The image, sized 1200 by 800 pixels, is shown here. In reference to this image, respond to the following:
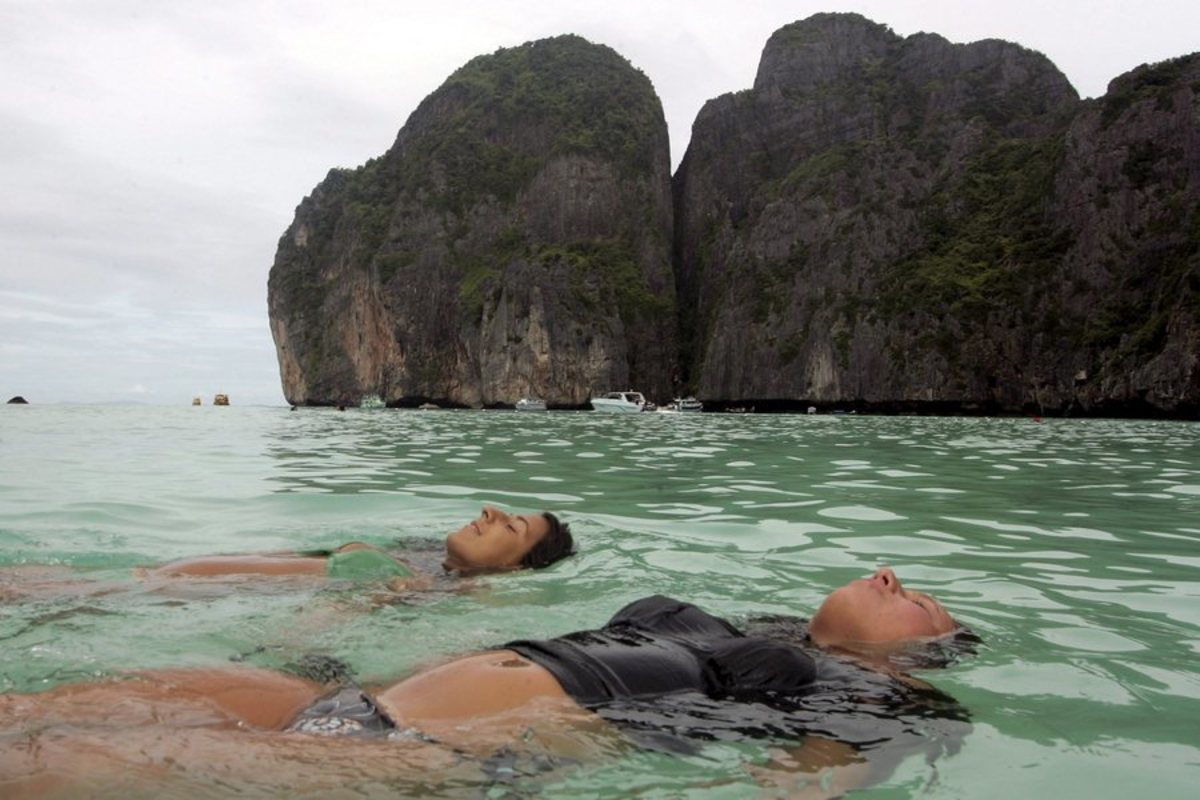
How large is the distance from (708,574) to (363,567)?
214 centimetres

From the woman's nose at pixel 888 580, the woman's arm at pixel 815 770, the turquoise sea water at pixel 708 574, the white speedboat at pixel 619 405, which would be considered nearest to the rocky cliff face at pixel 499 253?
the white speedboat at pixel 619 405

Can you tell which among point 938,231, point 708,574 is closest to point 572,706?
point 708,574

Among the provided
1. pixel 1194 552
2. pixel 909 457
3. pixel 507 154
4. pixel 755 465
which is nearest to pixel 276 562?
pixel 1194 552

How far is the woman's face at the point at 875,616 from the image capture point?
3.91m

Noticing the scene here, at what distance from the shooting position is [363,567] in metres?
5.27

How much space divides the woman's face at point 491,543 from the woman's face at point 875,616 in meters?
2.20

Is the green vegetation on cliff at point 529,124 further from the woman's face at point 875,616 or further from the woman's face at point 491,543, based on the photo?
the woman's face at point 875,616

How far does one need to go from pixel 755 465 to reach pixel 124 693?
37.9 feet

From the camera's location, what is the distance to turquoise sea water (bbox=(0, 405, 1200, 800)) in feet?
9.64

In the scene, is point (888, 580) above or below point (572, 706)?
above

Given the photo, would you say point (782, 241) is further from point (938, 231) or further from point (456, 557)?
point (456, 557)

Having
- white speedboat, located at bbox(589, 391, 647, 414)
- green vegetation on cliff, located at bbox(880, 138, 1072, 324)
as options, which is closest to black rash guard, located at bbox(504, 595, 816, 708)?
white speedboat, located at bbox(589, 391, 647, 414)

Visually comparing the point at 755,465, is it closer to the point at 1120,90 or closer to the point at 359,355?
the point at 1120,90

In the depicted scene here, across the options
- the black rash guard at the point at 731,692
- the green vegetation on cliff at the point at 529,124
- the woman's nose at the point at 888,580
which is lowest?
the black rash guard at the point at 731,692
